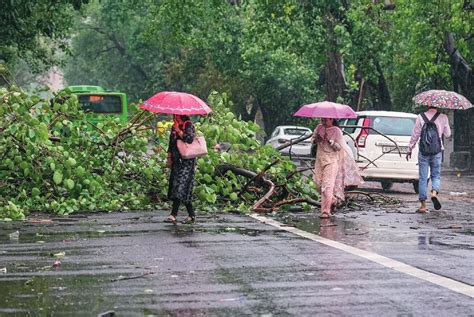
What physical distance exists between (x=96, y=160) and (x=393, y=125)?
8.41 metres

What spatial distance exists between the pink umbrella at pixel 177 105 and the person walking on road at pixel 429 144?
4305 millimetres

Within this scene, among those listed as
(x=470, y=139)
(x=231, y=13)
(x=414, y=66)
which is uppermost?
(x=231, y=13)

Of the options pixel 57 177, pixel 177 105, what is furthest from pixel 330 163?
pixel 57 177

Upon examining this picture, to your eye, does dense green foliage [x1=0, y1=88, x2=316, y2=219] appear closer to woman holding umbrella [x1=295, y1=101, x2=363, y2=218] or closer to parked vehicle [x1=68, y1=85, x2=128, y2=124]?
woman holding umbrella [x1=295, y1=101, x2=363, y2=218]

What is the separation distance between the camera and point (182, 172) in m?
13.9

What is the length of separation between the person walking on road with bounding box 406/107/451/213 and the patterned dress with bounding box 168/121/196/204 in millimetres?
4195

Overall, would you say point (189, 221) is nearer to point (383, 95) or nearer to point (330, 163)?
point (330, 163)

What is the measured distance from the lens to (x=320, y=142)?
1525 cm

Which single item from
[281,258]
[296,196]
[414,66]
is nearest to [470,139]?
[414,66]

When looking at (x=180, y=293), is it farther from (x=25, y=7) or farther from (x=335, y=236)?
(x=25, y=7)

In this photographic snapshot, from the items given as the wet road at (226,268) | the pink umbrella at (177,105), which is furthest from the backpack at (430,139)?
the pink umbrella at (177,105)

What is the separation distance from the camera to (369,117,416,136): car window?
22547 millimetres

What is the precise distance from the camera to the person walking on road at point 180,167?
13812 mm

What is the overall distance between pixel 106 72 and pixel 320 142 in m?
62.0
